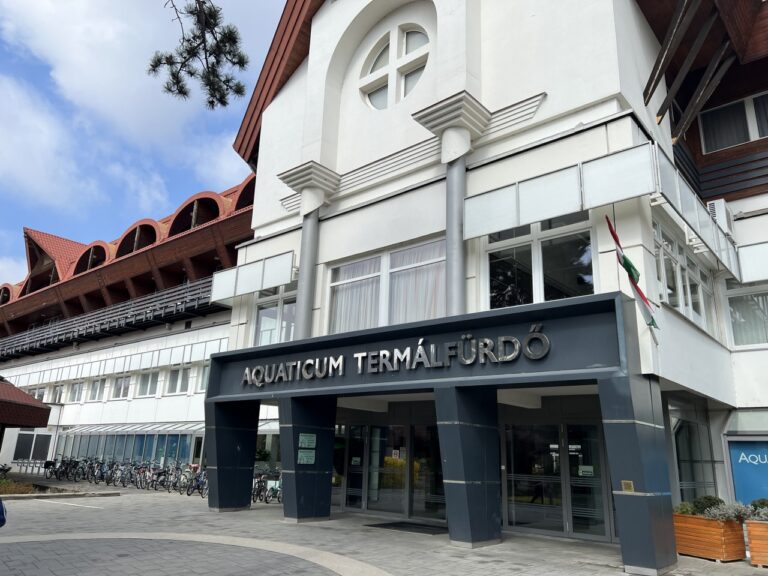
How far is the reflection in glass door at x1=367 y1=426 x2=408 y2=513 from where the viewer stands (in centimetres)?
1617

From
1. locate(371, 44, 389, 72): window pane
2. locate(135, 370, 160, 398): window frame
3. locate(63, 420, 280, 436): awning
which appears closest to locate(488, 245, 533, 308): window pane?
locate(371, 44, 389, 72): window pane

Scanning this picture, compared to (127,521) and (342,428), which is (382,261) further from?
(127,521)

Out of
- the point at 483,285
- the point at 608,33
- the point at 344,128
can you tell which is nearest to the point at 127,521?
the point at 483,285

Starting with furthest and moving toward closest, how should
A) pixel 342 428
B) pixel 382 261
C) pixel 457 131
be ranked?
pixel 342 428 < pixel 382 261 < pixel 457 131

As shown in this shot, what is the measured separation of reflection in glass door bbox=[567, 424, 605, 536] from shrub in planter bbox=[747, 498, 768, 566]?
9.60 feet

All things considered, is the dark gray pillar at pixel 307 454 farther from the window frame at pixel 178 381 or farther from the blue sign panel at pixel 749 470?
the window frame at pixel 178 381

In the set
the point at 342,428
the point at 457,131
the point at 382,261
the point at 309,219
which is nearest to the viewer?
the point at 457,131

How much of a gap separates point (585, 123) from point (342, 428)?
1092 centimetres

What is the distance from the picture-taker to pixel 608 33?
39.7ft

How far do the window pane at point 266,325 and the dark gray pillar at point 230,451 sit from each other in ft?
6.79

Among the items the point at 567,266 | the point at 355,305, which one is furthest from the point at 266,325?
the point at 567,266

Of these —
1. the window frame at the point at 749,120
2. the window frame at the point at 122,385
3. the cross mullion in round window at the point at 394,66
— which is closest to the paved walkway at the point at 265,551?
the window frame at the point at 749,120

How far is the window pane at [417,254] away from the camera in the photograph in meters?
13.8

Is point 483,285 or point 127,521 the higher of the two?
Result: point 483,285
